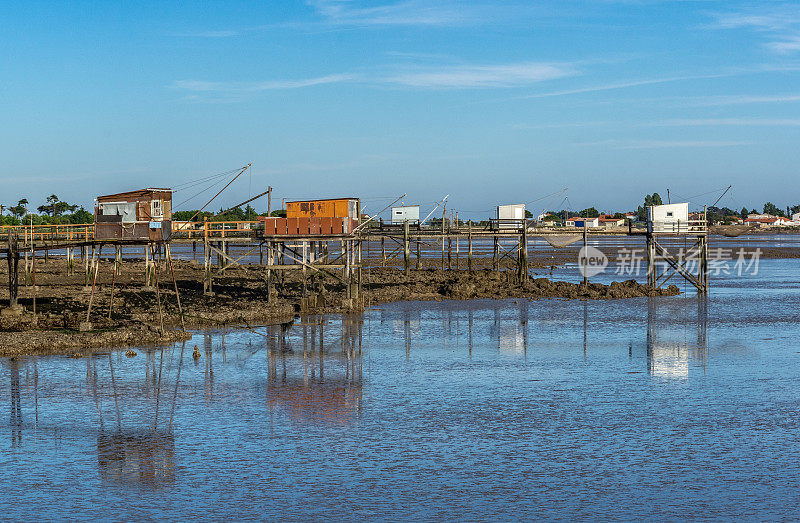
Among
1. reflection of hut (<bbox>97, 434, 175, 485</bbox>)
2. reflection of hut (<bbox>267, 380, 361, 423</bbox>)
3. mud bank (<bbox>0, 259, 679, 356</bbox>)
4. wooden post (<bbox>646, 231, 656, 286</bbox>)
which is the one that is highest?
wooden post (<bbox>646, 231, 656, 286</bbox>)

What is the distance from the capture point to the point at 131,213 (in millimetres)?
38938

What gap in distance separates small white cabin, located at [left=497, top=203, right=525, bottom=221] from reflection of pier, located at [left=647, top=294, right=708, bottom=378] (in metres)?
28.1

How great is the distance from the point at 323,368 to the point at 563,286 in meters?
30.5

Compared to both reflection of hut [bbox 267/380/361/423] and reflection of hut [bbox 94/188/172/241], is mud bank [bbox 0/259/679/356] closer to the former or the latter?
reflection of hut [bbox 94/188/172/241]

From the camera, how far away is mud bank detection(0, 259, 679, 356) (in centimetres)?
3078

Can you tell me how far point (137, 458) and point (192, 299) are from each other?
28.5 metres

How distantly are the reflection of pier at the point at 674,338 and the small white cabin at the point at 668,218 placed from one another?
8162 mm

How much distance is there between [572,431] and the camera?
61.6 feet

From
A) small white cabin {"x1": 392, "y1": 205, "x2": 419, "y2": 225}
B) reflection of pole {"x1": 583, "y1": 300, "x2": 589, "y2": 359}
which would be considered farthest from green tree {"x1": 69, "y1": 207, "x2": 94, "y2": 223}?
reflection of pole {"x1": 583, "y1": 300, "x2": 589, "y2": 359}

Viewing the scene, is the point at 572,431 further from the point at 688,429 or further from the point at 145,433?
the point at 145,433

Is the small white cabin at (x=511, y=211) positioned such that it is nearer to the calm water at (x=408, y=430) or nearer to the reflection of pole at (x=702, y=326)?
the reflection of pole at (x=702, y=326)

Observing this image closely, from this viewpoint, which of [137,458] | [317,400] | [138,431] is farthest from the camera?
[317,400]

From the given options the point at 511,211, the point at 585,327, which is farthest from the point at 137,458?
the point at 511,211

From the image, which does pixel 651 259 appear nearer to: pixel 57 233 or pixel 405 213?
pixel 405 213
